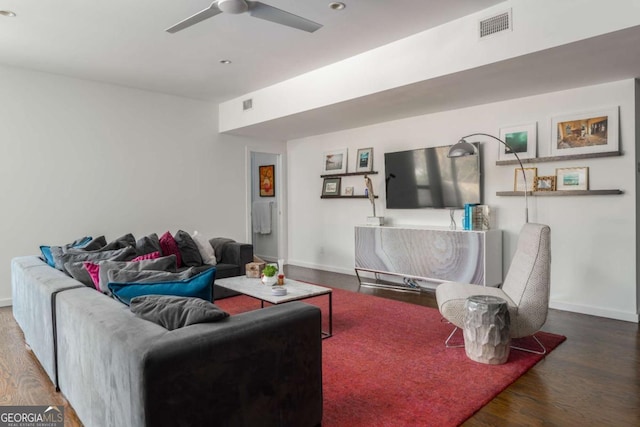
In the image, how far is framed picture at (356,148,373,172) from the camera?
19.3 feet

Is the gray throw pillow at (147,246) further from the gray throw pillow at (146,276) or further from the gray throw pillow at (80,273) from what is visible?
the gray throw pillow at (146,276)

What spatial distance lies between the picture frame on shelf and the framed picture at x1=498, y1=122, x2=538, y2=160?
2563 mm

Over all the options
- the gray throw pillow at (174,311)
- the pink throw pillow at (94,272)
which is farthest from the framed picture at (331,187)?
the gray throw pillow at (174,311)

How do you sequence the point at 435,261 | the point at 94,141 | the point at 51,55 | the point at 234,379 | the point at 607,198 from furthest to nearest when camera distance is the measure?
the point at 94,141, the point at 435,261, the point at 51,55, the point at 607,198, the point at 234,379

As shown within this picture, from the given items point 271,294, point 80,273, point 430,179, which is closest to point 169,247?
point 271,294

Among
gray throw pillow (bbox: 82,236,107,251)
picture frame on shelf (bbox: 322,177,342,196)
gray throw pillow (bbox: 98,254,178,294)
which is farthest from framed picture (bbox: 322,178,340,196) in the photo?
gray throw pillow (bbox: 98,254,178,294)

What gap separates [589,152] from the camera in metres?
3.91

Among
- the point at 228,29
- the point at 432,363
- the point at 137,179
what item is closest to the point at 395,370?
the point at 432,363

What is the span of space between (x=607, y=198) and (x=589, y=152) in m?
0.48

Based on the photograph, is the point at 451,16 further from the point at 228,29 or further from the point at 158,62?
the point at 158,62

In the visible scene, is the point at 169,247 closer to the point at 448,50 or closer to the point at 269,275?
the point at 269,275

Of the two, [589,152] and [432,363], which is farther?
[589,152]

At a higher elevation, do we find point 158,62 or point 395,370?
point 158,62

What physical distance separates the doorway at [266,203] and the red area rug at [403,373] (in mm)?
3819
